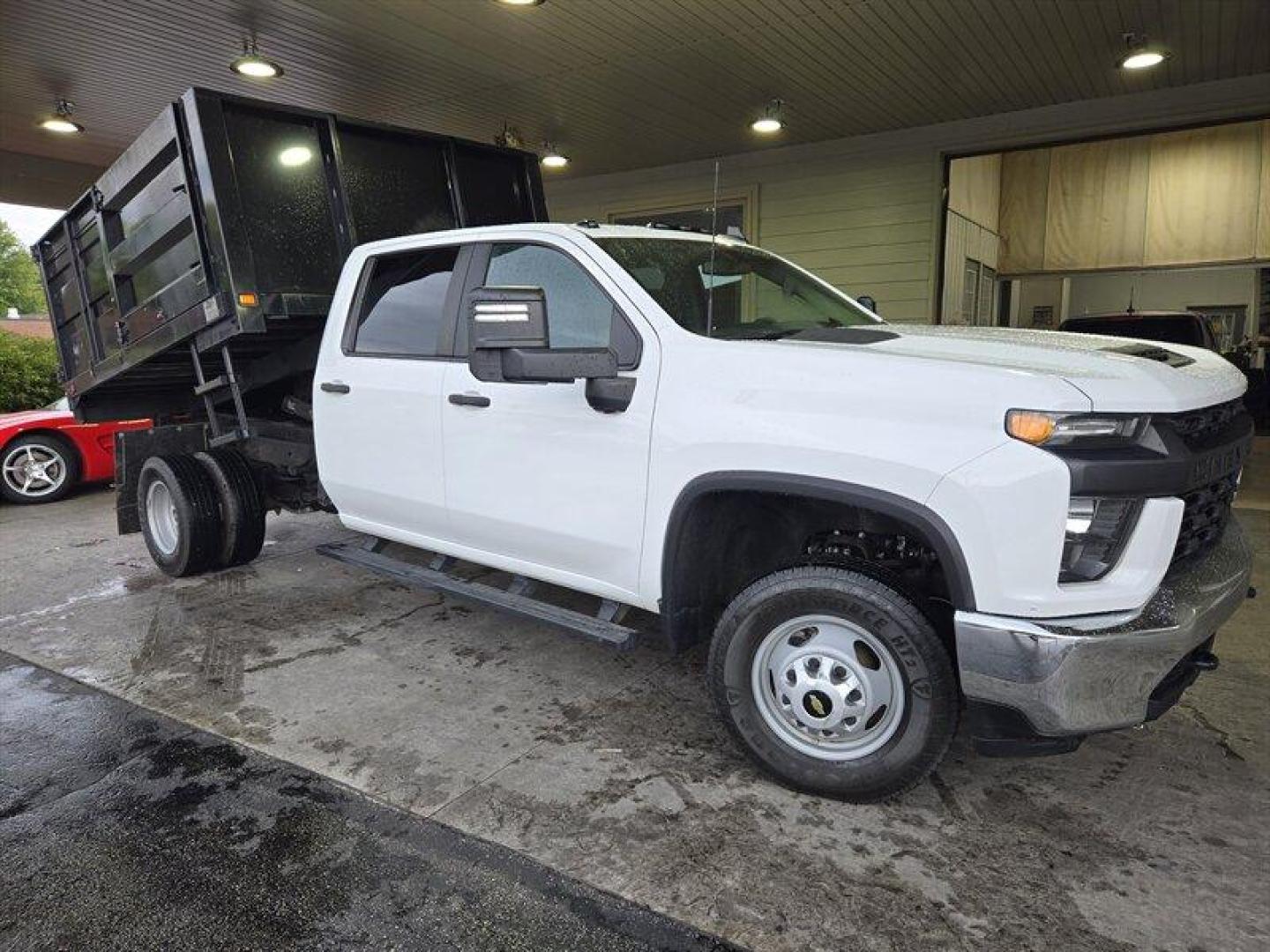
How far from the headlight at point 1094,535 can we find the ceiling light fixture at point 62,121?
408 inches

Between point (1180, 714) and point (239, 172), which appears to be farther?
point (239, 172)

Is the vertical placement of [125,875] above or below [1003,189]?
below

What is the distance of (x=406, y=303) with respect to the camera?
4199 millimetres

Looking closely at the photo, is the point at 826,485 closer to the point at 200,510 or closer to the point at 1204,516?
the point at 1204,516

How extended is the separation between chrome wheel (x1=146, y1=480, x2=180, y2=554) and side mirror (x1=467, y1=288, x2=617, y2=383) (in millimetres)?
3695

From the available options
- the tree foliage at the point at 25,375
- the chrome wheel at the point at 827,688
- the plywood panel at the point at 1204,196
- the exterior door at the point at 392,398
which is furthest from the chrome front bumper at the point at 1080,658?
the plywood panel at the point at 1204,196

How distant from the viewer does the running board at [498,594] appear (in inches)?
130

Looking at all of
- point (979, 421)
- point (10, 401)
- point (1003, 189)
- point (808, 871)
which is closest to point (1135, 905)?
point (808, 871)

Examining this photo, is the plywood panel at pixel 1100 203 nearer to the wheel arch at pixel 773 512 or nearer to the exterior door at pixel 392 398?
the exterior door at pixel 392 398

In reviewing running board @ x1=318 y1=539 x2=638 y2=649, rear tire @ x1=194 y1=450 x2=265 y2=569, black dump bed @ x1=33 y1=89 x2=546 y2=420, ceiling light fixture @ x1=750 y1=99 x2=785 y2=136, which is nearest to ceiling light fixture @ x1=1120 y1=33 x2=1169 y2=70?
ceiling light fixture @ x1=750 y1=99 x2=785 y2=136

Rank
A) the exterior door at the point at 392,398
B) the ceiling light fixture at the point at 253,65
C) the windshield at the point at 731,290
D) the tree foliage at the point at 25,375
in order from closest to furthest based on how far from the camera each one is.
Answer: the windshield at the point at 731,290 → the exterior door at the point at 392,398 → the ceiling light fixture at the point at 253,65 → the tree foliage at the point at 25,375

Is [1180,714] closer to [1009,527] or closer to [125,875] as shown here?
[1009,527]

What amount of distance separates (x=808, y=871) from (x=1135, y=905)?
0.89 m

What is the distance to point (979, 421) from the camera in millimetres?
2328
